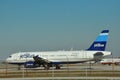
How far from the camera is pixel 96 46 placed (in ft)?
228

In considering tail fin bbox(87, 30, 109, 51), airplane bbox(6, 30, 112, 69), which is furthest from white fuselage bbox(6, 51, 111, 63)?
tail fin bbox(87, 30, 109, 51)

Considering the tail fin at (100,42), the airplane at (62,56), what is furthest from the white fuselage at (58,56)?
the tail fin at (100,42)

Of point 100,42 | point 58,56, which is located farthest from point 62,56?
point 100,42

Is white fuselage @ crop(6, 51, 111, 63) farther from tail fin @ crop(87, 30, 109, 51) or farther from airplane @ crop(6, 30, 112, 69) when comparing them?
tail fin @ crop(87, 30, 109, 51)

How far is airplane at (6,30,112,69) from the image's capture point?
218 feet

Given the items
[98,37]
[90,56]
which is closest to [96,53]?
[90,56]

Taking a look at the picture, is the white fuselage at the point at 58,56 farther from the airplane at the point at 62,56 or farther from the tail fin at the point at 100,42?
the tail fin at the point at 100,42

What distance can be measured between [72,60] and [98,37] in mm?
7164

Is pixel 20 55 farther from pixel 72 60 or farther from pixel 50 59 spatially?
pixel 72 60

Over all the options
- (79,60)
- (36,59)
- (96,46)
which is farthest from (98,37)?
(36,59)

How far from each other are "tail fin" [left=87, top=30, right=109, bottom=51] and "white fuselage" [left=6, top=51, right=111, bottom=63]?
2.57m

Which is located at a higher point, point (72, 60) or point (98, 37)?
point (98, 37)

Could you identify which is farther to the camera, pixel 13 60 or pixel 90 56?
pixel 13 60

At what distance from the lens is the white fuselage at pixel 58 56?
219 ft
